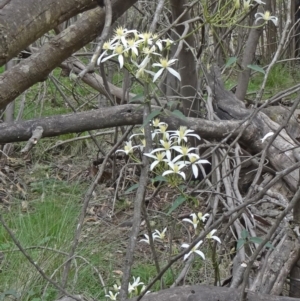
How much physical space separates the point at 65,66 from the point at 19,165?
4.03 feet

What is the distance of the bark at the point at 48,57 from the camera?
123 centimetres

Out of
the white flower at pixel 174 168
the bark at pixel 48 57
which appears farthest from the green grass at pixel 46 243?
the bark at pixel 48 57

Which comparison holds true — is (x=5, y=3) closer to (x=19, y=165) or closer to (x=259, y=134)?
(x=259, y=134)

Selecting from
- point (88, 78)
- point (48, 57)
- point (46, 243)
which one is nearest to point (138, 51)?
point (48, 57)

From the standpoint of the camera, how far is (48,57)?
136 centimetres

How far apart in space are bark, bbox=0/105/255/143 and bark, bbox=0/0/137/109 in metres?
0.36

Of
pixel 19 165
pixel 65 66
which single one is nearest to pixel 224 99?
pixel 65 66

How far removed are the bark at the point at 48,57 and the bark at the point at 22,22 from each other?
0.52ft

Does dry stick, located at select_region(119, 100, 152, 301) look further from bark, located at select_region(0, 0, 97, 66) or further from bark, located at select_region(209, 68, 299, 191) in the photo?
bark, located at select_region(209, 68, 299, 191)

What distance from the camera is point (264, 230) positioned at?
2668 millimetres

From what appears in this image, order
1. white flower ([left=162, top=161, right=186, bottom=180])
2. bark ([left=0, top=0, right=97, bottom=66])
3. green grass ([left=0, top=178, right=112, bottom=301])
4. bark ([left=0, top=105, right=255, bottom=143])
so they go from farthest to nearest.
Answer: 1. green grass ([left=0, top=178, right=112, bottom=301])
2. bark ([left=0, top=105, right=255, bottom=143])
3. white flower ([left=162, top=161, right=186, bottom=180])
4. bark ([left=0, top=0, right=97, bottom=66])

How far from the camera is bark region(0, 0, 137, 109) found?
4.05 ft

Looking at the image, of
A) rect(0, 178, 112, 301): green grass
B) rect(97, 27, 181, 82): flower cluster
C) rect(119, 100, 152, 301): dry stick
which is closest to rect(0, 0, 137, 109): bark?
rect(97, 27, 181, 82): flower cluster

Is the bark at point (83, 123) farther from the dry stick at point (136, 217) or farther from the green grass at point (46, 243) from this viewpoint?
the green grass at point (46, 243)
